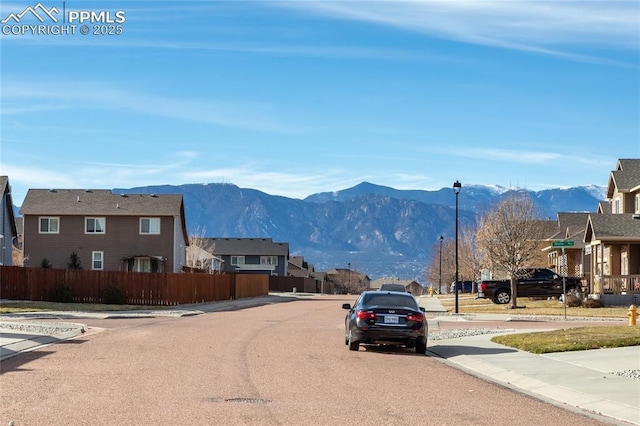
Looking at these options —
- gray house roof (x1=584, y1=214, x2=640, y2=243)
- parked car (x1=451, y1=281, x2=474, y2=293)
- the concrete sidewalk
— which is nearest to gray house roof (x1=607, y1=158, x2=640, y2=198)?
gray house roof (x1=584, y1=214, x2=640, y2=243)

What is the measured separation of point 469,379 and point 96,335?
1290cm

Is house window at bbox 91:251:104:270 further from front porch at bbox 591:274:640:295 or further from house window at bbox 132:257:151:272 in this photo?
front porch at bbox 591:274:640:295

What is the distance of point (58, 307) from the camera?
43.2m

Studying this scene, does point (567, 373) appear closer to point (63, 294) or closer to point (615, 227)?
point (63, 294)

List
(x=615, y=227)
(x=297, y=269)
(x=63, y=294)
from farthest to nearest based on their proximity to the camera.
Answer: (x=297, y=269), (x=615, y=227), (x=63, y=294)

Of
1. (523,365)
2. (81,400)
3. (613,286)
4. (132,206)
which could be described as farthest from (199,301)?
(81,400)

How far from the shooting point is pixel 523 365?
18.8 metres

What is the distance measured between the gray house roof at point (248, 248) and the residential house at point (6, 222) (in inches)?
2436

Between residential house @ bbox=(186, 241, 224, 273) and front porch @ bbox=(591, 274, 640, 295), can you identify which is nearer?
front porch @ bbox=(591, 274, 640, 295)

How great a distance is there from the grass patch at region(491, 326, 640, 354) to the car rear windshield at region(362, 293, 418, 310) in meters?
2.85

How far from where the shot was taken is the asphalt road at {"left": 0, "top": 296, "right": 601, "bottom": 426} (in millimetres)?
11930

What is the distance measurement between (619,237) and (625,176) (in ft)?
34.2

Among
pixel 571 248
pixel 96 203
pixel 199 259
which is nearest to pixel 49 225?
pixel 96 203

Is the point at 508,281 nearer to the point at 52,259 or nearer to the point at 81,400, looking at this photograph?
the point at 52,259
